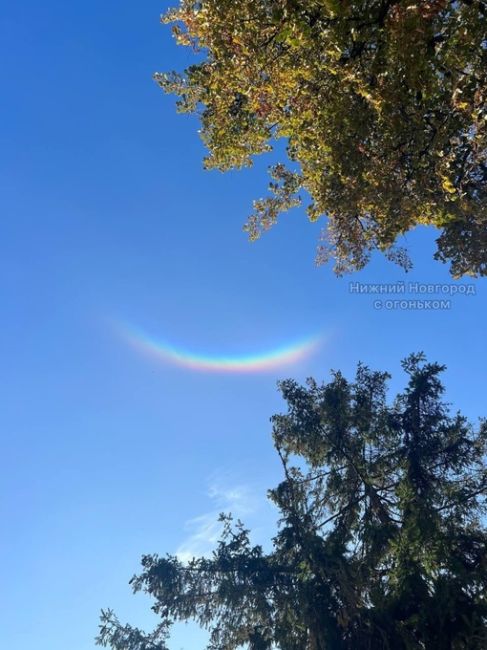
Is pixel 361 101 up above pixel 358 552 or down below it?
above

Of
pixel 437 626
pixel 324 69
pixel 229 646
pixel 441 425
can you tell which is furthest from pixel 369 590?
pixel 324 69

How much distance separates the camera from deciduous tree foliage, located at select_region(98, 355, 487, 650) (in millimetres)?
14492

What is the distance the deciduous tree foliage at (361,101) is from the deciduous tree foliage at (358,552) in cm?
963

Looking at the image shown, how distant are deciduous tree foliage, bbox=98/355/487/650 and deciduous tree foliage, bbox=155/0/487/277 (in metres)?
9.63

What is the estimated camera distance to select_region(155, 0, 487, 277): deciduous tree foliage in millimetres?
7461

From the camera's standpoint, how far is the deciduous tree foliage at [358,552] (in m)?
14.5

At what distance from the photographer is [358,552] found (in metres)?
18.8

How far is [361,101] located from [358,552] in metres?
16.8

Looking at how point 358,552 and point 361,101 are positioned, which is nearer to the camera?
point 361,101

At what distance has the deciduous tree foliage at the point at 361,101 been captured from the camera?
7461 mm

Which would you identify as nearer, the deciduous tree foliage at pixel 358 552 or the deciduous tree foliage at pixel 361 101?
the deciduous tree foliage at pixel 361 101

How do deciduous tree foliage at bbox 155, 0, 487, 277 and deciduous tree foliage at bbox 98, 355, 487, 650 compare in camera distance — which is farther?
deciduous tree foliage at bbox 98, 355, 487, 650

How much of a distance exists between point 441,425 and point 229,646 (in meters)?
13.3

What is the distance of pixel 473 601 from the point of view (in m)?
14.5
